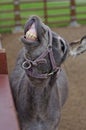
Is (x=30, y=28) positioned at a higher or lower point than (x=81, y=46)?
higher

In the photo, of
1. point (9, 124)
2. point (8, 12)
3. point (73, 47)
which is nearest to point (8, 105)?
point (9, 124)

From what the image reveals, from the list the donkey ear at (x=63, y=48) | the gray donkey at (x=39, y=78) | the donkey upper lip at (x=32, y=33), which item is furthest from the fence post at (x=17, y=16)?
the donkey upper lip at (x=32, y=33)

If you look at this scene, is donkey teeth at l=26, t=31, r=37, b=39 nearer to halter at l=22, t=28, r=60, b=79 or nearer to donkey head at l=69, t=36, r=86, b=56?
halter at l=22, t=28, r=60, b=79

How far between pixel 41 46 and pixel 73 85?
467 centimetres

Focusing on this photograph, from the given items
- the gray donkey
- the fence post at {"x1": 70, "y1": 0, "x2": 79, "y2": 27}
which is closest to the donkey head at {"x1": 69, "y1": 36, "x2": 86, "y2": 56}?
the gray donkey

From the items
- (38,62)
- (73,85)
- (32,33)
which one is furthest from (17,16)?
(32,33)

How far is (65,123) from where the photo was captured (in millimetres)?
6609

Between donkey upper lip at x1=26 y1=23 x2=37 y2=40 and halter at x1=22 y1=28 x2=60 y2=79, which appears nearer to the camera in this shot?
donkey upper lip at x1=26 y1=23 x2=37 y2=40

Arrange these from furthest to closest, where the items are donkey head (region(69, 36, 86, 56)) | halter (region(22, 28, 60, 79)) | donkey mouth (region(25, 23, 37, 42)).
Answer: donkey head (region(69, 36, 86, 56)), halter (region(22, 28, 60, 79)), donkey mouth (region(25, 23, 37, 42))

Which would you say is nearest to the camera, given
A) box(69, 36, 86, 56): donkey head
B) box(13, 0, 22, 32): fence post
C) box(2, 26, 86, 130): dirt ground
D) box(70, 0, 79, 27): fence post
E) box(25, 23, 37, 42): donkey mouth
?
box(25, 23, 37, 42): donkey mouth

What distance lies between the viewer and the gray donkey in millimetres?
3420

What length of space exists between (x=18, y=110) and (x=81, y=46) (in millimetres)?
938

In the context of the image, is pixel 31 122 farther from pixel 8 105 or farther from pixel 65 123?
pixel 65 123

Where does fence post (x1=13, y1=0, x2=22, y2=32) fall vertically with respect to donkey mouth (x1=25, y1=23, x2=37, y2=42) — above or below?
below
